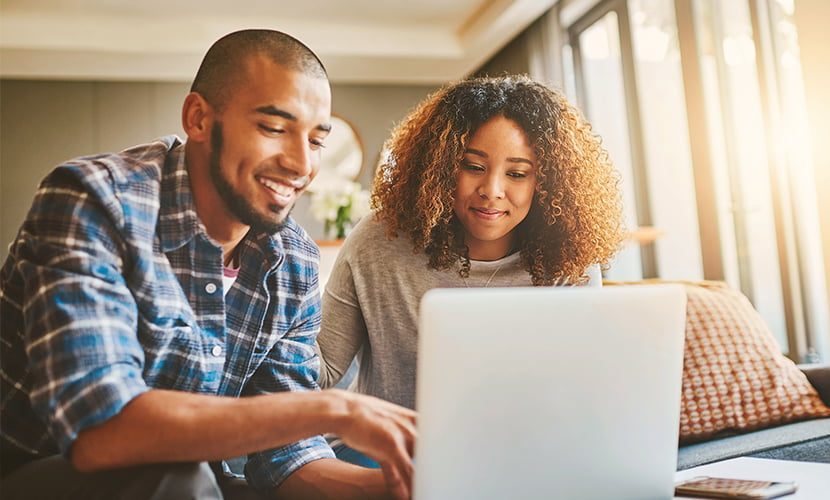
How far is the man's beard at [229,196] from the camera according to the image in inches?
44.3

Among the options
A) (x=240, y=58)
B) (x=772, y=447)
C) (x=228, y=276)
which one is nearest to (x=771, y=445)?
(x=772, y=447)

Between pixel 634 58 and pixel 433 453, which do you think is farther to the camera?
pixel 634 58

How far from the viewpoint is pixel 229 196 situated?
44.5 inches

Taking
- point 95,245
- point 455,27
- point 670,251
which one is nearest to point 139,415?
point 95,245

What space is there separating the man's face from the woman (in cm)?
49

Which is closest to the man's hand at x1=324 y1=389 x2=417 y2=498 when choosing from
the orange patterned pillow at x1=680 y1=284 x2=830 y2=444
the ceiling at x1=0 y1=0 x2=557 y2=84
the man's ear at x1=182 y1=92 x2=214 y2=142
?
the man's ear at x1=182 y1=92 x2=214 y2=142

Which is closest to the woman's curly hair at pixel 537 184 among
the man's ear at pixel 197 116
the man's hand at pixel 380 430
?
the man's ear at pixel 197 116

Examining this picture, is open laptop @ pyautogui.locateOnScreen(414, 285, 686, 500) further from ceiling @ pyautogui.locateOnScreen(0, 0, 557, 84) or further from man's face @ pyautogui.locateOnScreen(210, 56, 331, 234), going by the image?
ceiling @ pyautogui.locateOnScreen(0, 0, 557, 84)

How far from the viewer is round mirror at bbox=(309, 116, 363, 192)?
18.5ft

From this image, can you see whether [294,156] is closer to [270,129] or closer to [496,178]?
[270,129]

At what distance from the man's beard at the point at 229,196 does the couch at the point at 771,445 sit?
3.35 ft

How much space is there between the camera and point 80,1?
4.49m

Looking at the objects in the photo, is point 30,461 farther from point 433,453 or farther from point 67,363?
point 433,453

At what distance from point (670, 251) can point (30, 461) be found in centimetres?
356
